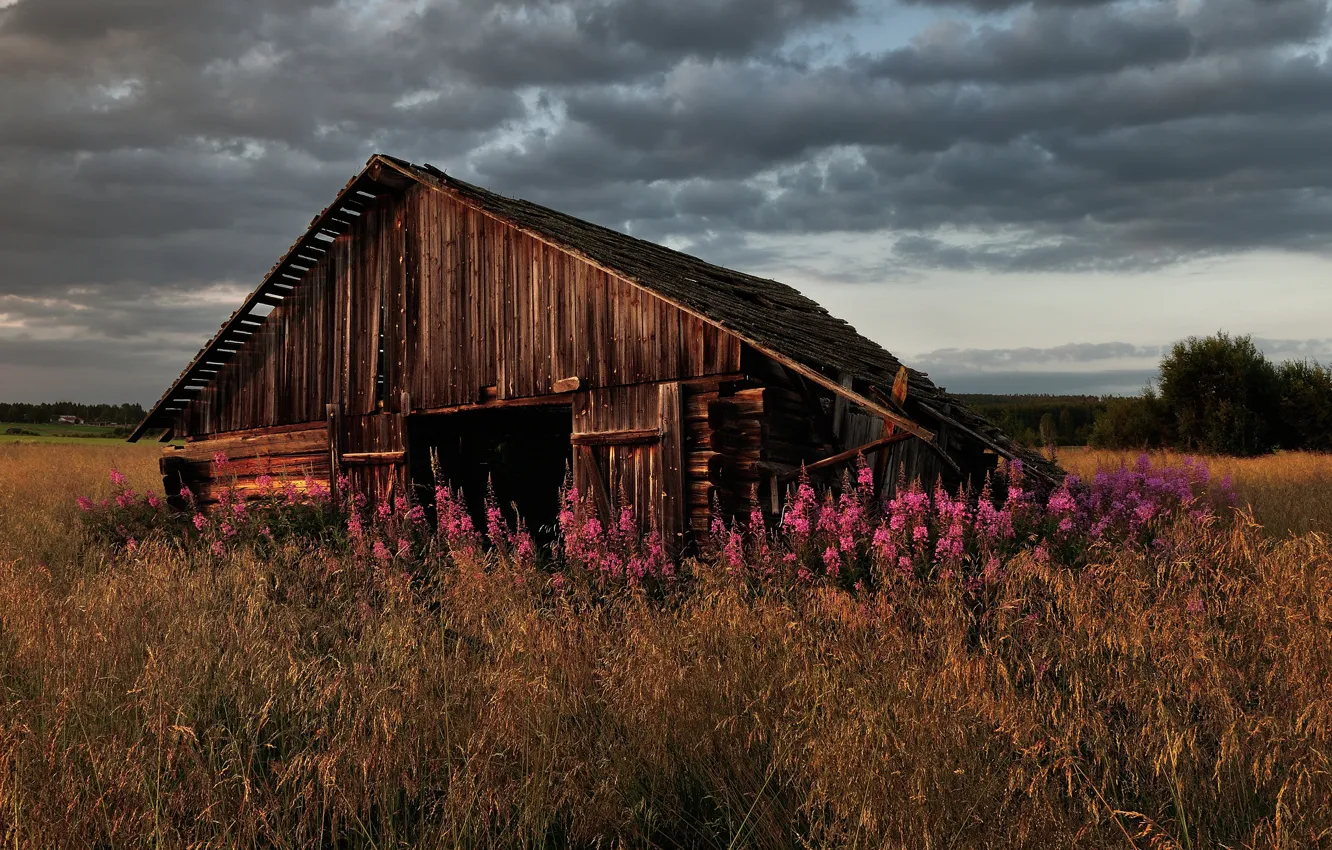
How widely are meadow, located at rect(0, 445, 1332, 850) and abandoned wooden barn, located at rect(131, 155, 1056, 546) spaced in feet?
11.4

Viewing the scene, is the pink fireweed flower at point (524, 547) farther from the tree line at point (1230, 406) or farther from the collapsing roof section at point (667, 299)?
the tree line at point (1230, 406)

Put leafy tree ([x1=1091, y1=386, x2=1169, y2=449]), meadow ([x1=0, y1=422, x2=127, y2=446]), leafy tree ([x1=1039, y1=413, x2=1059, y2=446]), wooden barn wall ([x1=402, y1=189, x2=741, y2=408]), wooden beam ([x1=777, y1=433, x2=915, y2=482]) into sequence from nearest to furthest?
wooden beam ([x1=777, y1=433, x2=915, y2=482])
wooden barn wall ([x1=402, y1=189, x2=741, y2=408])
leafy tree ([x1=1039, y1=413, x2=1059, y2=446])
leafy tree ([x1=1091, y1=386, x2=1169, y2=449])
meadow ([x1=0, y1=422, x2=127, y2=446])

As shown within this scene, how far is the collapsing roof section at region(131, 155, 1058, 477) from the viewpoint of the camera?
9.39m

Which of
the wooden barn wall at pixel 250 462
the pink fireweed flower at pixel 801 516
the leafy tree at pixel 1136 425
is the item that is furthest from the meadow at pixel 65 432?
the pink fireweed flower at pixel 801 516

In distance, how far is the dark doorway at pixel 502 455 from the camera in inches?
531

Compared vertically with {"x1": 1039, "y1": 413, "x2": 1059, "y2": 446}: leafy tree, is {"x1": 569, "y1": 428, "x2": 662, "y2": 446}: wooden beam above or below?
above

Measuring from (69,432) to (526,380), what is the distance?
59203mm

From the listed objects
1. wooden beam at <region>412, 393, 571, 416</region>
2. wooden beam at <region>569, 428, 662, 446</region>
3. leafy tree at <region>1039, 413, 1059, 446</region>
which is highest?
wooden beam at <region>412, 393, 571, 416</region>

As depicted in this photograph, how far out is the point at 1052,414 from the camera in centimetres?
5412

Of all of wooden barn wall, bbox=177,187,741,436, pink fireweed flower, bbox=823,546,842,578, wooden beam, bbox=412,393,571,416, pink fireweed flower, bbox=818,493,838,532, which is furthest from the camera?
wooden beam, bbox=412,393,571,416

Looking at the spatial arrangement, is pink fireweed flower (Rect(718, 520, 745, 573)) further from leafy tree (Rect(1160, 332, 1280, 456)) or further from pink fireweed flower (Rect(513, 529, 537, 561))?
leafy tree (Rect(1160, 332, 1280, 456))

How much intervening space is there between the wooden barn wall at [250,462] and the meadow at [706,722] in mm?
8205

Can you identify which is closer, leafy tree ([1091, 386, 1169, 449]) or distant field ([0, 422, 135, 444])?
leafy tree ([1091, 386, 1169, 449])

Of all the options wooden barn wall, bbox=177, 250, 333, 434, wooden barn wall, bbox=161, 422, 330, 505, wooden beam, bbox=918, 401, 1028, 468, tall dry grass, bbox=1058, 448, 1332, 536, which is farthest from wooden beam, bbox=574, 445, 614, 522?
tall dry grass, bbox=1058, 448, 1332, 536
